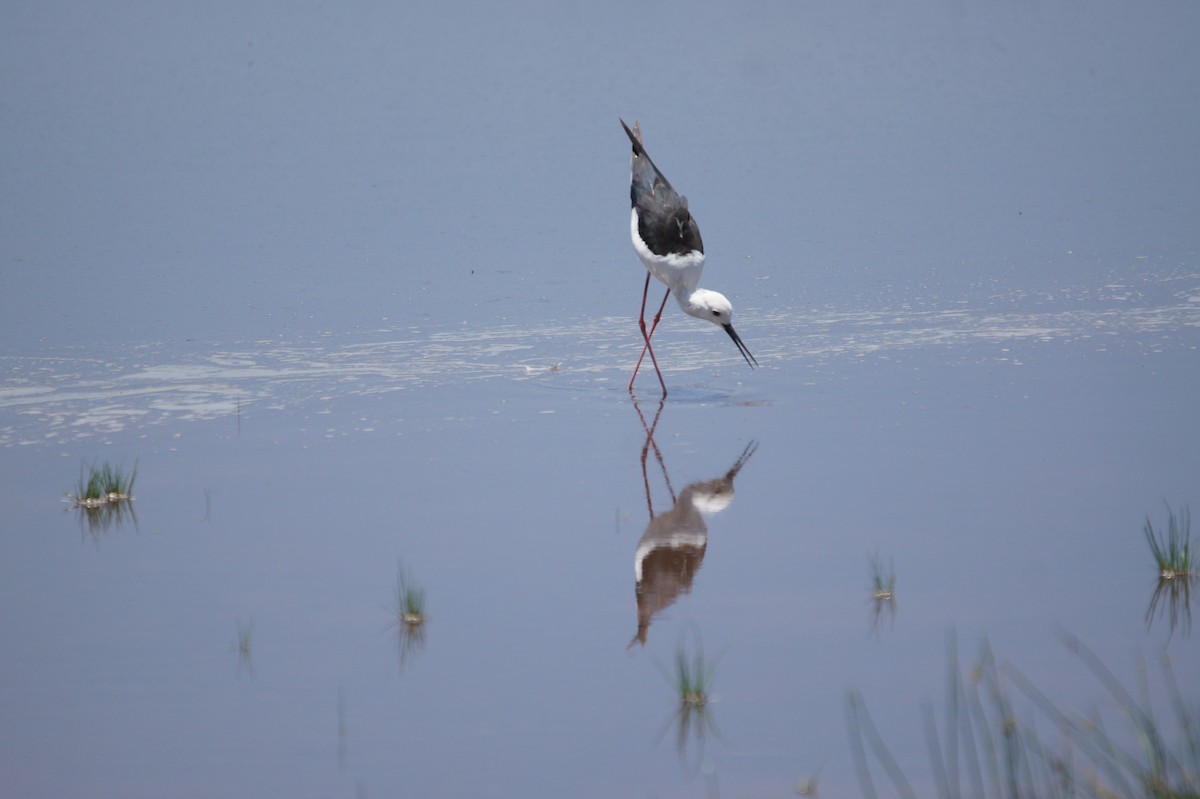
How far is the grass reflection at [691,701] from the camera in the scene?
4.32 meters

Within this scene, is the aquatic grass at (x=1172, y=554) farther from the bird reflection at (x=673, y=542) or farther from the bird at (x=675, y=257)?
the bird at (x=675, y=257)

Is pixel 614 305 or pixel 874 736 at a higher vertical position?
pixel 614 305

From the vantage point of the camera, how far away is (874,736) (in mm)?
4055

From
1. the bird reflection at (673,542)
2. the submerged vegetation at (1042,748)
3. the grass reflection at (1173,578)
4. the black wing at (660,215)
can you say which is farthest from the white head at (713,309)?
the submerged vegetation at (1042,748)

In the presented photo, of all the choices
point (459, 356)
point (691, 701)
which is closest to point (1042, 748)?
point (691, 701)

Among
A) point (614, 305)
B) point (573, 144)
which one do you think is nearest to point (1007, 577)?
point (614, 305)

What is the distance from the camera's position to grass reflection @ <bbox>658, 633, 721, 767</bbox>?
4.32 meters

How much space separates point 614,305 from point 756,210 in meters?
4.45

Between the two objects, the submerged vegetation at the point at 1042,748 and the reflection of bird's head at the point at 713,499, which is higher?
the reflection of bird's head at the point at 713,499

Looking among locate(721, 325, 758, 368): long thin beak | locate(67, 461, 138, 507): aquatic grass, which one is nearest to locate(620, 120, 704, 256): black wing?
locate(721, 325, 758, 368): long thin beak

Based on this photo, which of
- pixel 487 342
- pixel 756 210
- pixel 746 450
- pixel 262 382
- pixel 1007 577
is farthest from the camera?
pixel 756 210

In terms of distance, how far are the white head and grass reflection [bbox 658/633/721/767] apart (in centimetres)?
428

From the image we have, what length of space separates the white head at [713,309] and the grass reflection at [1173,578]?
358cm

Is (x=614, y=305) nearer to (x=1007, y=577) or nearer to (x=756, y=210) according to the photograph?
(x=756, y=210)
